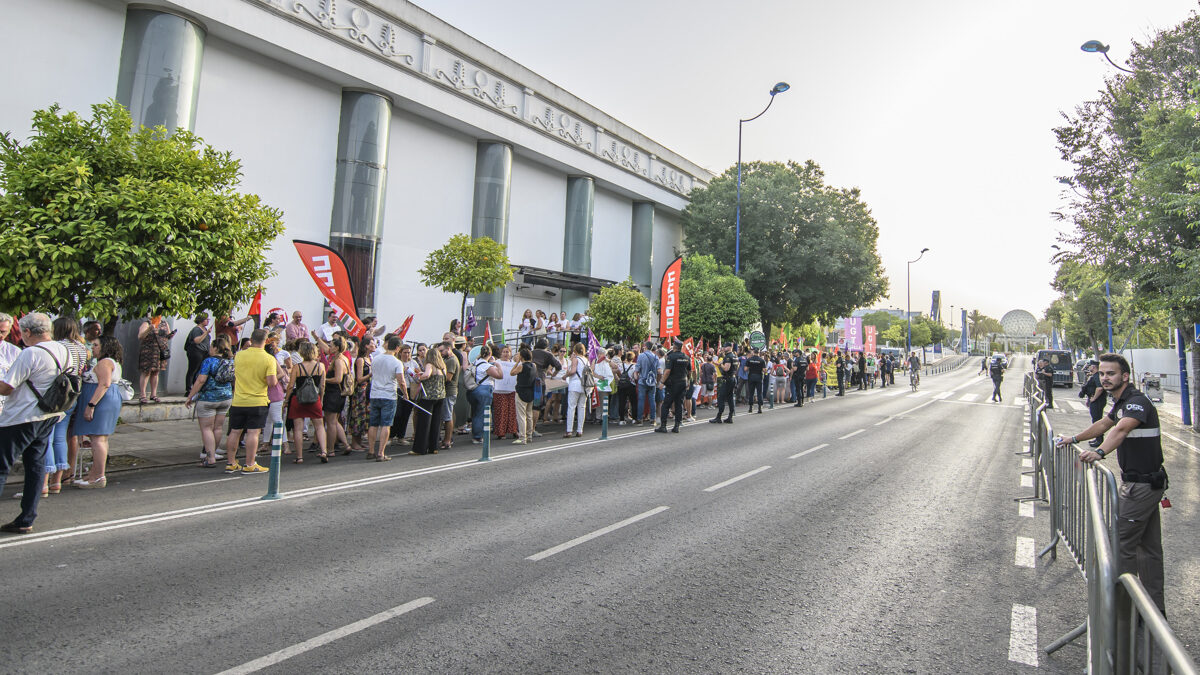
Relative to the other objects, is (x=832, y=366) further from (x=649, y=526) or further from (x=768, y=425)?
(x=649, y=526)

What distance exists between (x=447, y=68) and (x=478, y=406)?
15.9 m

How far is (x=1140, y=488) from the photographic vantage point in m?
4.62

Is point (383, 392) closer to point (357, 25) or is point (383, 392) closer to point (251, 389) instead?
point (251, 389)

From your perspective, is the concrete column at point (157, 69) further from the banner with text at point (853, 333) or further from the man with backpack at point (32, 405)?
the banner with text at point (853, 333)

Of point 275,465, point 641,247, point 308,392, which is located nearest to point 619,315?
point 641,247

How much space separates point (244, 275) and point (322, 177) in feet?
38.6

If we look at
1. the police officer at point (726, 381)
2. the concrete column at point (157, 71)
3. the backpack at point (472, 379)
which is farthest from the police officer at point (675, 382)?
the concrete column at point (157, 71)

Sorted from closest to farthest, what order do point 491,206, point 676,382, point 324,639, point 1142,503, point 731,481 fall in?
point 324,639
point 1142,503
point 731,481
point 676,382
point 491,206

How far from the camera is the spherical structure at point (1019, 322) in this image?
149712 mm

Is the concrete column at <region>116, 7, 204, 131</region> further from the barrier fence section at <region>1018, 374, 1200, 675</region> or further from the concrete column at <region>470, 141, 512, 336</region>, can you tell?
the barrier fence section at <region>1018, 374, 1200, 675</region>

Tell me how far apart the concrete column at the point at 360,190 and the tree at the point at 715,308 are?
50.8ft

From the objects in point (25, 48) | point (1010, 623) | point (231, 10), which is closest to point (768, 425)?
point (1010, 623)

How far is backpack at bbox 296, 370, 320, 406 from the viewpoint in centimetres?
916

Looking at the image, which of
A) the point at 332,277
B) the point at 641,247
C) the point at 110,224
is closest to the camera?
the point at 110,224
